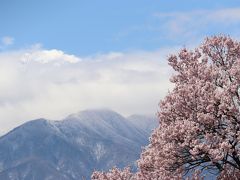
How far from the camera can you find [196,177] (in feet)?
102

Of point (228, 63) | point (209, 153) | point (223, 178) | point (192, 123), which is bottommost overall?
point (223, 178)

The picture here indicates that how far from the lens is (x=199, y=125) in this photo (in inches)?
1114

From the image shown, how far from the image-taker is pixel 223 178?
1144 inches

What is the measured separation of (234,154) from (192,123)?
3.05 meters

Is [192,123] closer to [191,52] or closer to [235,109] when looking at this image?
[235,109]

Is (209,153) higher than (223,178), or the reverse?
(209,153)

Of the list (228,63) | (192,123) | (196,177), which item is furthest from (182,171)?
(228,63)

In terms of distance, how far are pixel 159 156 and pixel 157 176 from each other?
1.95m

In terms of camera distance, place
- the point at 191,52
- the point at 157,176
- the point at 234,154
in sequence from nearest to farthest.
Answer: the point at 234,154
the point at 157,176
the point at 191,52

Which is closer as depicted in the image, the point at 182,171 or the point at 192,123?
the point at 192,123

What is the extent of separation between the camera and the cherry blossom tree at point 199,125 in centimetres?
2742

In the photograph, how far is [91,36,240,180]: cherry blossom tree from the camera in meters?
27.4

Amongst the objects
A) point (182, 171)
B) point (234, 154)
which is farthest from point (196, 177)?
point (234, 154)

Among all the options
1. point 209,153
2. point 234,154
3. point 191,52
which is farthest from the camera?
point 191,52
